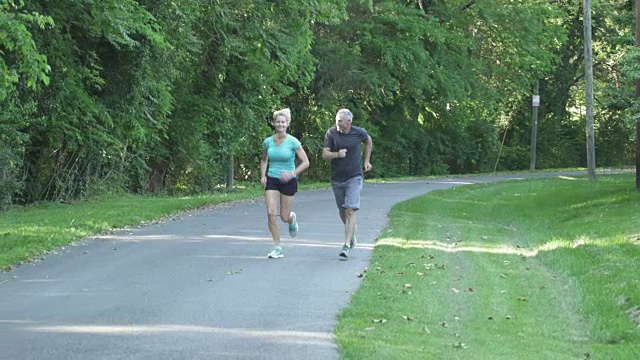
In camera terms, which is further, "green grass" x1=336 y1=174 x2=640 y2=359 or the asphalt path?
"green grass" x1=336 y1=174 x2=640 y2=359

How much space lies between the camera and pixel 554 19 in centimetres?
4797

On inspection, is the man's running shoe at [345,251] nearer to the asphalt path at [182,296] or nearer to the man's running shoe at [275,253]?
the asphalt path at [182,296]

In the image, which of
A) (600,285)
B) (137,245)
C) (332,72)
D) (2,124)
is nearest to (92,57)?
(2,124)

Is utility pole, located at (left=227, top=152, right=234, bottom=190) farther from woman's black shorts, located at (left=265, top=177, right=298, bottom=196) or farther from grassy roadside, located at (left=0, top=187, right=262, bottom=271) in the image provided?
woman's black shorts, located at (left=265, top=177, right=298, bottom=196)

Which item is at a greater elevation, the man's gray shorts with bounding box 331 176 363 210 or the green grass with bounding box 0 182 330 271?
the man's gray shorts with bounding box 331 176 363 210

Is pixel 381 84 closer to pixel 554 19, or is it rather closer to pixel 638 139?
pixel 554 19

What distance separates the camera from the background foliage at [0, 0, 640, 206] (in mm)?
21172

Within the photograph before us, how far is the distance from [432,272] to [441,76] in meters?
29.6

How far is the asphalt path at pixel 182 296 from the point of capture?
7.91 metres

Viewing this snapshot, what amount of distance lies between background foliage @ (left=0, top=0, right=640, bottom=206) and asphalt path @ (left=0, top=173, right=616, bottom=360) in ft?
8.20

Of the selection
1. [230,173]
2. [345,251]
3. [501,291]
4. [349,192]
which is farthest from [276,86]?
[501,291]

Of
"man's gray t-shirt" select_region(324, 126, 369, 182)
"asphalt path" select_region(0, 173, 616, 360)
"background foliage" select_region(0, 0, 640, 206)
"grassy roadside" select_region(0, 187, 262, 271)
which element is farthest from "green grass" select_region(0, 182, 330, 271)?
"man's gray t-shirt" select_region(324, 126, 369, 182)

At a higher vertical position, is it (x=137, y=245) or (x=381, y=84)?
(x=381, y=84)

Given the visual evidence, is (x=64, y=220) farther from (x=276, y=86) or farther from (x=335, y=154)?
(x=276, y=86)
